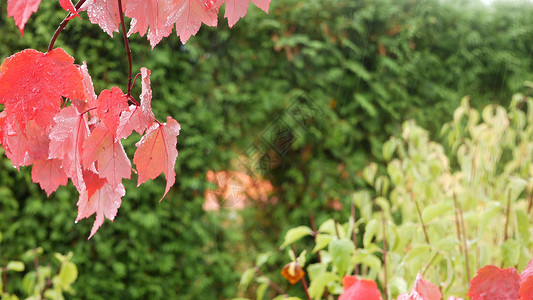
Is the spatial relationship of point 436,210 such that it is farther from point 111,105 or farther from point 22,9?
point 22,9

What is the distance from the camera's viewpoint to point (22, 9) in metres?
0.60

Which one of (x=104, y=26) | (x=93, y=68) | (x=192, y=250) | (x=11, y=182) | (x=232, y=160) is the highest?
(x=104, y=26)

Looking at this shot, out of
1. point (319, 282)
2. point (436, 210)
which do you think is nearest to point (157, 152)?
point (319, 282)

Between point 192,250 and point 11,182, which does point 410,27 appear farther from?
point 11,182

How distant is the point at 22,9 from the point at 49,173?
31 cm

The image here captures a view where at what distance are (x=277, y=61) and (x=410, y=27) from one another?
986mm

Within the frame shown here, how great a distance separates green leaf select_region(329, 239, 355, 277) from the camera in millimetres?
1239

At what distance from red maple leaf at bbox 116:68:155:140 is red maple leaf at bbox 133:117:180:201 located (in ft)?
0.07

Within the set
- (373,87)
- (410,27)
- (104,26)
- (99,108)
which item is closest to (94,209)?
(99,108)

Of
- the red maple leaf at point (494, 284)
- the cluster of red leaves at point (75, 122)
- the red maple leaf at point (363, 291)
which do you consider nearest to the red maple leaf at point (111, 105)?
the cluster of red leaves at point (75, 122)

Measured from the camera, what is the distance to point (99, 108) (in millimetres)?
718

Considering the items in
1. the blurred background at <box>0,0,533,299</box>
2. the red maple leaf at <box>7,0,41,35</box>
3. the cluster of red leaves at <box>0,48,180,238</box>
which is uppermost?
the red maple leaf at <box>7,0,41,35</box>

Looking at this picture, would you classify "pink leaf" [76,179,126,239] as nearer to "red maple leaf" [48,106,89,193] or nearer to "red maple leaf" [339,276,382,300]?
"red maple leaf" [48,106,89,193]

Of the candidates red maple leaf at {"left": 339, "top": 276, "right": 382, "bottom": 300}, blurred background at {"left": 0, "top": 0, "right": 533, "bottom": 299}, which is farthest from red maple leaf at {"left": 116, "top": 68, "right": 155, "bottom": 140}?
blurred background at {"left": 0, "top": 0, "right": 533, "bottom": 299}
